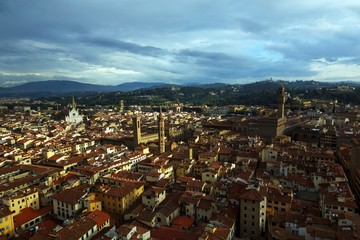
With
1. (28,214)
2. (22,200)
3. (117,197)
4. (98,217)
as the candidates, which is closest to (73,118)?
(22,200)

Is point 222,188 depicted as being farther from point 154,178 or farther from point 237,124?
point 237,124

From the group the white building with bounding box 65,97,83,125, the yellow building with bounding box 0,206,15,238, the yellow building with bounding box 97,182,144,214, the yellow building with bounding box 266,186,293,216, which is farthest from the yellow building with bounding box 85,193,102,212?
the white building with bounding box 65,97,83,125

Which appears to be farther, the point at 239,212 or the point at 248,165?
the point at 248,165

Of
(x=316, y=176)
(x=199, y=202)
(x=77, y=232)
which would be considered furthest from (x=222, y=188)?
(x=77, y=232)

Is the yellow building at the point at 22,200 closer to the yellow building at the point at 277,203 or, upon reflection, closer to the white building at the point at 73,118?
the yellow building at the point at 277,203

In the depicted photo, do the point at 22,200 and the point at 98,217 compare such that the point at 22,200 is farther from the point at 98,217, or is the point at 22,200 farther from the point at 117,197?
the point at 117,197

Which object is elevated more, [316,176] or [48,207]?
[316,176]
